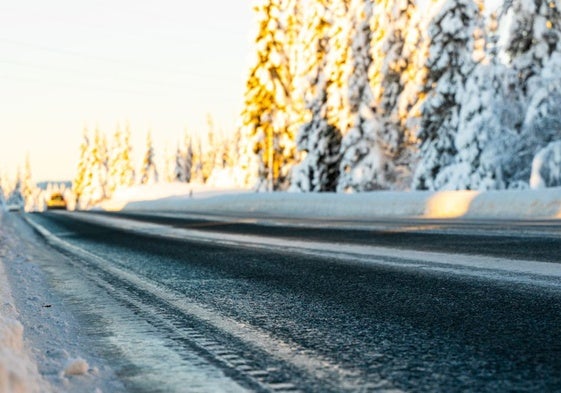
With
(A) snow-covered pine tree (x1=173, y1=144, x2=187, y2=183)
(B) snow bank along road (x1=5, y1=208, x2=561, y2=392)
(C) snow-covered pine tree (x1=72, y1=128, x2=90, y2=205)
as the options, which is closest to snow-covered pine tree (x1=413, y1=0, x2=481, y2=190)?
(B) snow bank along road (x1=5, y1=208, x2=561, y2=392)

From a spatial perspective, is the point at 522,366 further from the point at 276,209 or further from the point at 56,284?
the point at 276,209

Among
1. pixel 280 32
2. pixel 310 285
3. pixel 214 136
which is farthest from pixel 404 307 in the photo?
pixel 214 136

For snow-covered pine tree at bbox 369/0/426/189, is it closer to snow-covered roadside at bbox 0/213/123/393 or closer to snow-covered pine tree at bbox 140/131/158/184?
snow-covered roadside at bbox 0/213/123/393

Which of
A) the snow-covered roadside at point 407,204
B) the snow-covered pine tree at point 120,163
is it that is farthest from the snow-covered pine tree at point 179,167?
the snow-covered roadside at point 407,204

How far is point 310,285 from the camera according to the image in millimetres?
5094

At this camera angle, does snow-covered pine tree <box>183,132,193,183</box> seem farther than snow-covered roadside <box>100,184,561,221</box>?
Yes

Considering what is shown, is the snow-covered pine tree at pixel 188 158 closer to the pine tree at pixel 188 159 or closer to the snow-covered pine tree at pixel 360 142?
the pine tree at pixel 188 159

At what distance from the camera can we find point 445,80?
31625 mm

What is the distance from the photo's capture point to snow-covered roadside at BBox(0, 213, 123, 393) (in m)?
2.23

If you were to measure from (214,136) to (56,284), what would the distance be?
130259 millimetres

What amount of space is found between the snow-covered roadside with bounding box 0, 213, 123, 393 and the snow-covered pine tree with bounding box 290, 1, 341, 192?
36361mm

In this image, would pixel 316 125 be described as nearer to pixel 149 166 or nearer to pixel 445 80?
pixel 445 80

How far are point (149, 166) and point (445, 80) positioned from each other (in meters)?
82.5

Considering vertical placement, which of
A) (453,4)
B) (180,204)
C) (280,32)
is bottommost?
(180,204)
